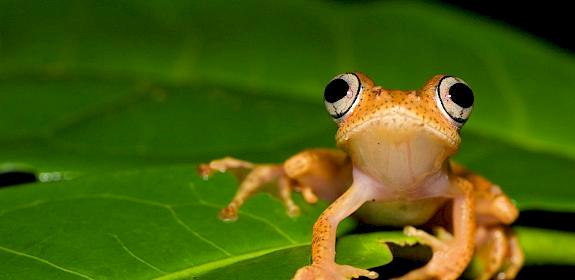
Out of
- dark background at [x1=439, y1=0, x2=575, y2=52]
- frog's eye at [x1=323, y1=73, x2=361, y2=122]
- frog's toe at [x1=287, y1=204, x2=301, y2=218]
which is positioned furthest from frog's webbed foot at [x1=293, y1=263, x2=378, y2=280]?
dark background at [x1=439, y1=0, x2=575, y2=52]

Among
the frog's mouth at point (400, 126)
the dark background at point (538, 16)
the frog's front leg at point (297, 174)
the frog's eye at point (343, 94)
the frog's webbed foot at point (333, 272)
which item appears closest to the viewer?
the frog's webbed foot at point (333, 272)

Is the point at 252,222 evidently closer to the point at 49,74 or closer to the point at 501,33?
the point at 49,74

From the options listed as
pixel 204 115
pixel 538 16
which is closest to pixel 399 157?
pixel 204 115

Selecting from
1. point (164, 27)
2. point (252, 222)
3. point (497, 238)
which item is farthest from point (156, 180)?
point (164, 27)

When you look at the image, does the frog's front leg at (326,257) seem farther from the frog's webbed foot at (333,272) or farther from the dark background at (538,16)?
the dark background at (538,16)

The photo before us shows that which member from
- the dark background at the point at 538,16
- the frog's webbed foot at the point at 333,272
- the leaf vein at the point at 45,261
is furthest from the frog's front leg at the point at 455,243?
the dark background at the point at 538,16

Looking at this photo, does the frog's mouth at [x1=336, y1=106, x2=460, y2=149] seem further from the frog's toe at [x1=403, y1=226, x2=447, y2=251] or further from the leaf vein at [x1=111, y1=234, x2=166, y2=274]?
the leaf vein at [x1=111, y1=234, x2=166, y2=274]

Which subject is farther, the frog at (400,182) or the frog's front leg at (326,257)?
the frog at (400,182)
